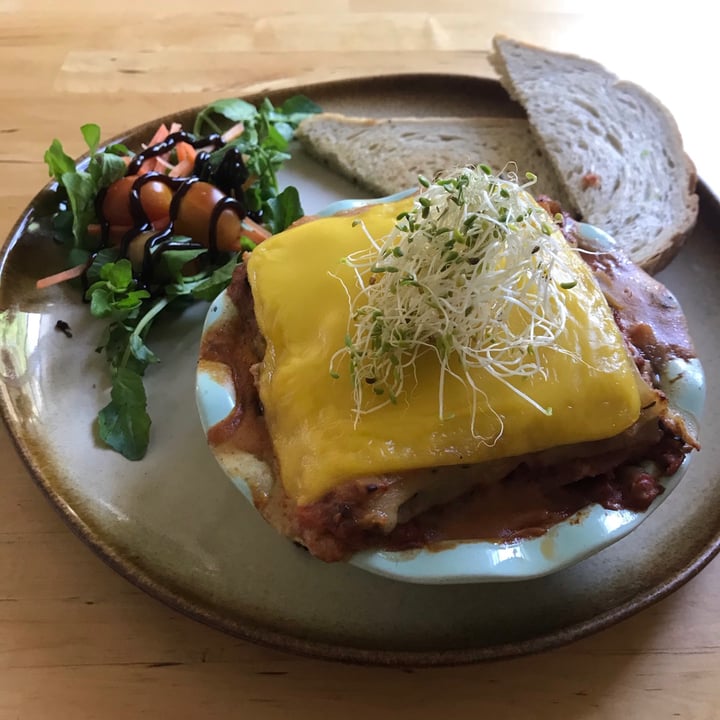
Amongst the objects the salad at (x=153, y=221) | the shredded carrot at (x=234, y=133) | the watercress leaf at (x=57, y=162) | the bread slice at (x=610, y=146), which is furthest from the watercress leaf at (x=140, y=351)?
the bread slice at (x=610, y=146)

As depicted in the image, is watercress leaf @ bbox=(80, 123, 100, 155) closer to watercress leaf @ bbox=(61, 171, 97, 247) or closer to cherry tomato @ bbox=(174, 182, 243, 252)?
watercress leaf @ bbox=(61, 171, 97, 247)

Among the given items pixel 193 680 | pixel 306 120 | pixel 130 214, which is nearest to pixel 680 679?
pixel 193 680

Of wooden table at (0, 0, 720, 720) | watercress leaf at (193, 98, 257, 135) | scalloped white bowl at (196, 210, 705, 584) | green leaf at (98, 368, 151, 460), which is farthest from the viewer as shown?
watercress leaf at (193, 98, 257, 135)

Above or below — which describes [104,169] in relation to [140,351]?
above

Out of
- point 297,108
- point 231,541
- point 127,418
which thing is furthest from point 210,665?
point 297,108

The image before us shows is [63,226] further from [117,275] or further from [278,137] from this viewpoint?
[278,137]

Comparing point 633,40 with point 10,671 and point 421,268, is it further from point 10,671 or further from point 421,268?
point 10,671

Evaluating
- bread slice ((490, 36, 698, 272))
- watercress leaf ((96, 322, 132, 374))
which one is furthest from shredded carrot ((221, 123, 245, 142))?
bread slice ((490, 36, 698, 272))
